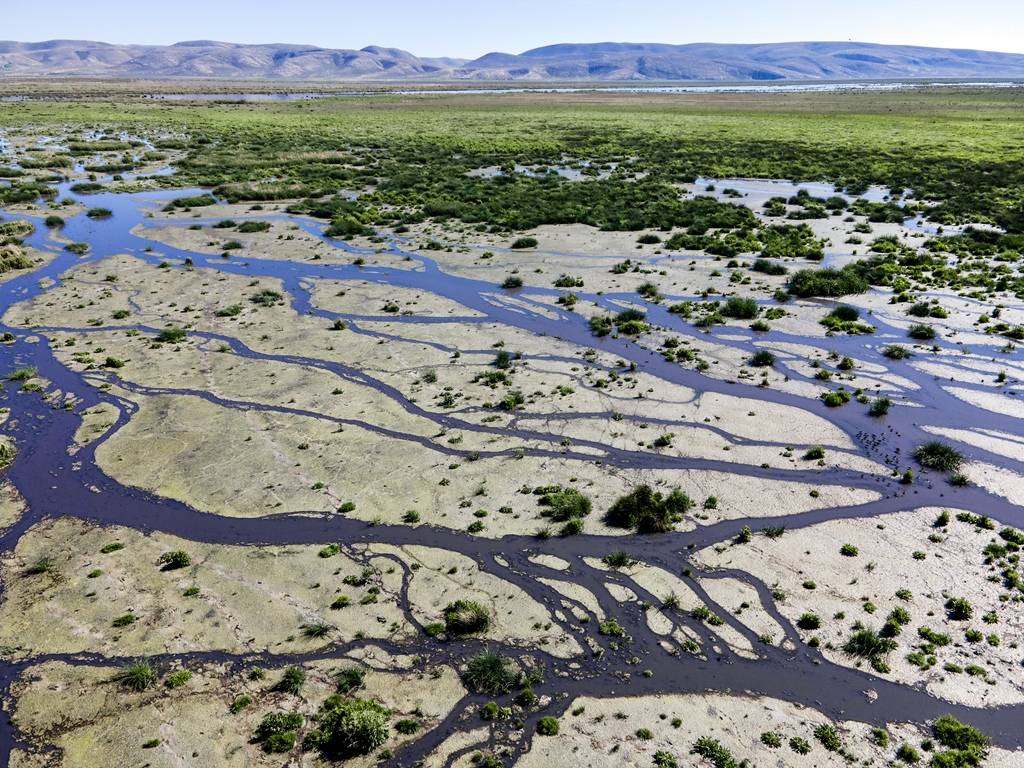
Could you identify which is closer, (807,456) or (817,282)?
(807,456)

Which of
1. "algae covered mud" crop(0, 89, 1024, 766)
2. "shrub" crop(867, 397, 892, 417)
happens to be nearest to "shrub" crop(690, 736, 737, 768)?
"algae covered mud" crop(0, 89, 1024, 766)

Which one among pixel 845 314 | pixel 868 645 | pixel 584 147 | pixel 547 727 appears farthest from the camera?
pixel 584 147

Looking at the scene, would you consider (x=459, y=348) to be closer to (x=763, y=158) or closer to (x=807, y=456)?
(x=807, y=456)

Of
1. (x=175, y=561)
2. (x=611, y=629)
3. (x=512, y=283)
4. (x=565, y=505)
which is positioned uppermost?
(x=512, y=283)

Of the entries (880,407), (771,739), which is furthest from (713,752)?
(880,407)

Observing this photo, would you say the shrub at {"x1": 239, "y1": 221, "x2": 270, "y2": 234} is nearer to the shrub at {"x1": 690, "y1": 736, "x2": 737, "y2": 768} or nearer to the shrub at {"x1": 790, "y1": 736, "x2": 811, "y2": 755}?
the shrub at {"x1": 690, "y1": 736, "x2": 737, "y2": 768}

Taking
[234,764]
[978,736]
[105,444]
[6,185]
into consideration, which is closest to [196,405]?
[105,444]

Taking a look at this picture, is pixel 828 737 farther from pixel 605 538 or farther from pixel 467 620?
pixel 467 620
